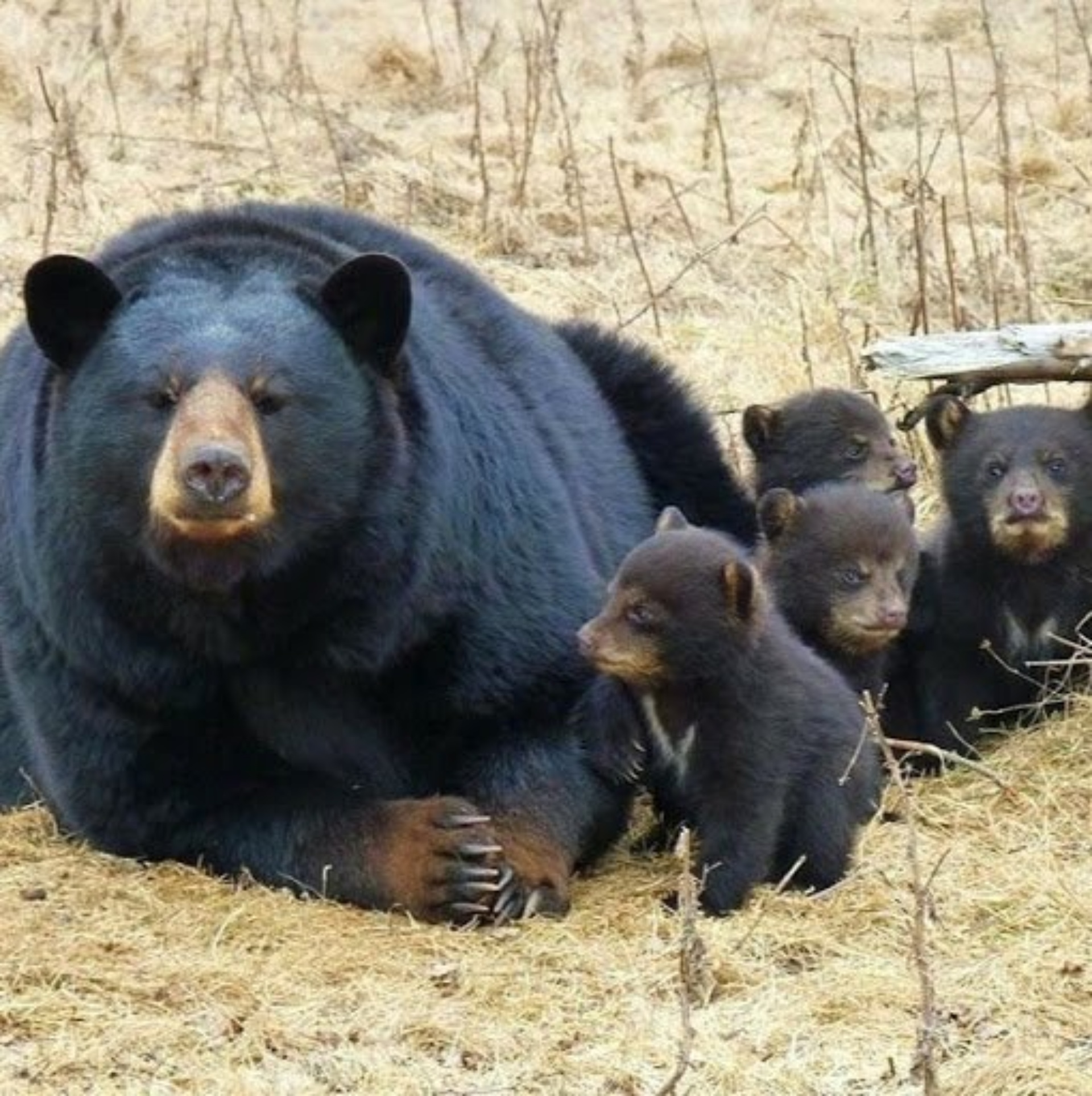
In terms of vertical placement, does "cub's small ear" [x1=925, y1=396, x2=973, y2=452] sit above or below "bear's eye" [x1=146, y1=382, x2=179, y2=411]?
below

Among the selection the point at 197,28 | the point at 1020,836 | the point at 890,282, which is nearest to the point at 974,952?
the point at 1020,836

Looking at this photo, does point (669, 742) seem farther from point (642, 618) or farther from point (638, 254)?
point (638, 254)

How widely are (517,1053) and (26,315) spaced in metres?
2.26

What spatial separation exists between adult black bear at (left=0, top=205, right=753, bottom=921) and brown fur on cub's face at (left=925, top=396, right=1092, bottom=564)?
1.72 m

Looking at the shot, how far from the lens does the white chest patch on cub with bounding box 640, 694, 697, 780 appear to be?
7332 millimetres

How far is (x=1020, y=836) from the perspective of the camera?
8.05 m

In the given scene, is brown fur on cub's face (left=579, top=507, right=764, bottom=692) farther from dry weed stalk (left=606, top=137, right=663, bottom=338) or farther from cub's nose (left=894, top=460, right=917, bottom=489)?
dry weed stalk (left=606, top=137, right=663, bottom=338)

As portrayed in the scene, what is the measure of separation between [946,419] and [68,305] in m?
3.33

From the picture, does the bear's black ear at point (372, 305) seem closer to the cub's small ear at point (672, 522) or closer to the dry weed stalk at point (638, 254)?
the cub's small ear at point (672, 522)

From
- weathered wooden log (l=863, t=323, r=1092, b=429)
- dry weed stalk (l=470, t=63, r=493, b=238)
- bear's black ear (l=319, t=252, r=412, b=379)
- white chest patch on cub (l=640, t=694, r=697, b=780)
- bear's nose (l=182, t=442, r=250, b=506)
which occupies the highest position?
dry weed stalk (l=470, t=63, r=493, b=238)

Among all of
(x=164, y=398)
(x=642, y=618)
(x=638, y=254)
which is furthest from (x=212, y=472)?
(x=638, y=254)

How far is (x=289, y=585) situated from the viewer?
7145mm

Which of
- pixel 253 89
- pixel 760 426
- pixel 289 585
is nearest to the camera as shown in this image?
pixel 289 585

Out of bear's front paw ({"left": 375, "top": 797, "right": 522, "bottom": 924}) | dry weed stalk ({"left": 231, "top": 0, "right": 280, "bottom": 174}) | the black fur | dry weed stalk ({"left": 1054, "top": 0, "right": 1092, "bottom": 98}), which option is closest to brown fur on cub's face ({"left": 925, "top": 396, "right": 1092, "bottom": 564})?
the black fur
